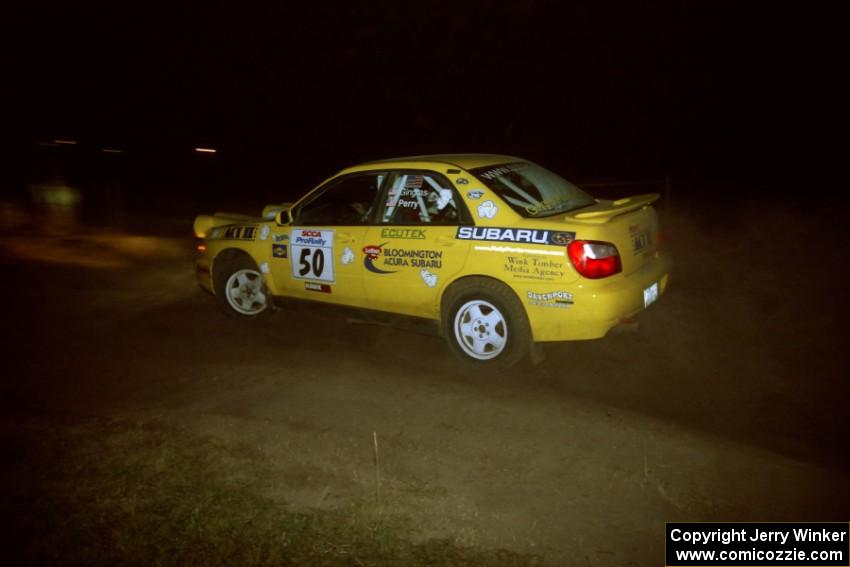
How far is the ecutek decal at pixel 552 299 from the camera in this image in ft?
16.5

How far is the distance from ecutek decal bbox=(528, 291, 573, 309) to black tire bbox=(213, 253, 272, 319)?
114 inches

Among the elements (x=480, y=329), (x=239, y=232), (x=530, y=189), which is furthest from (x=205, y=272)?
(x=530, y=189)

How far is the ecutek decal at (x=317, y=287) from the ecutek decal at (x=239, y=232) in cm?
78

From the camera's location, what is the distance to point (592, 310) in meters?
4.98

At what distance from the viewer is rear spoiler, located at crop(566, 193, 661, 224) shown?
5.09 meters

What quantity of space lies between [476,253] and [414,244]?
571 mm

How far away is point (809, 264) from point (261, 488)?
259 inches

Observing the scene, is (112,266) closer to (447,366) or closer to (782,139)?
(447,366)

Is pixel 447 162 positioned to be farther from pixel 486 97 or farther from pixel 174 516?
pixel 486 97

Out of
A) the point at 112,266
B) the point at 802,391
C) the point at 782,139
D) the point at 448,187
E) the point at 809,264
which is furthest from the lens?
the point at 782,139

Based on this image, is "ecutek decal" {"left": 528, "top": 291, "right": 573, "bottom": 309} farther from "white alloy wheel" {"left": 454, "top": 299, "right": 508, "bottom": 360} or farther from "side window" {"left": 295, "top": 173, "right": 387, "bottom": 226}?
"side window" {"left": 295, "top": 173, "right": 387, "bottom": 226}

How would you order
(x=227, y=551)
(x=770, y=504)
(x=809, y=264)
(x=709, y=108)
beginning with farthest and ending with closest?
(x=709, y=108)
(x=809, y=264)
(x=770, y=504)
(x=227, y=551)

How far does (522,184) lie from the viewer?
5.70 meters

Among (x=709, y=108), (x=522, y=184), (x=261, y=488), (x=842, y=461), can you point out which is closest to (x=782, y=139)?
(x=709, y=108)
